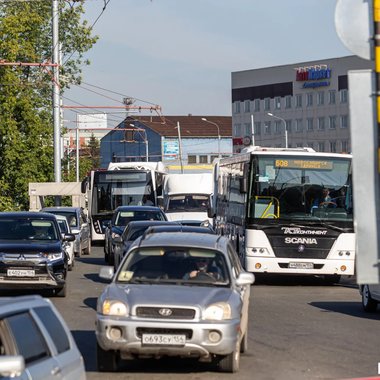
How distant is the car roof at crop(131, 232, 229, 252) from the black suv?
316 inches

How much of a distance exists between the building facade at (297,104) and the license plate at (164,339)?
93.8m

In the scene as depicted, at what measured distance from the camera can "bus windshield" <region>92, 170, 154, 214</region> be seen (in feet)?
160

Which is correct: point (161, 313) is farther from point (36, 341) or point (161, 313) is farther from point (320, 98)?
point (320, 98)

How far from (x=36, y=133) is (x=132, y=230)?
106 feet

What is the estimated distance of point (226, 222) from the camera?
32281 millimetres

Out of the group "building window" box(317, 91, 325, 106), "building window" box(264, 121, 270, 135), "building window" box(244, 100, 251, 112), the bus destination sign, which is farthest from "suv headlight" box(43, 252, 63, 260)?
"building window" box(244, 100, 251, 112)

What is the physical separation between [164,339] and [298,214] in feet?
49.8

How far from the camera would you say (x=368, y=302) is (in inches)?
823

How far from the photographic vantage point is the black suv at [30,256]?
2238 centimetres

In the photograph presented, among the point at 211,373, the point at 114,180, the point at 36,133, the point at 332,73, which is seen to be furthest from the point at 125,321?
the point at 332,73

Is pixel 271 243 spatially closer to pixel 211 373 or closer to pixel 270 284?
pixel 270 284

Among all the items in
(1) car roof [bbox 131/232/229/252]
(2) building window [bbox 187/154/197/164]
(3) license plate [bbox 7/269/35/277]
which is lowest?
(3) license plate [bbox 7/269/35/277]

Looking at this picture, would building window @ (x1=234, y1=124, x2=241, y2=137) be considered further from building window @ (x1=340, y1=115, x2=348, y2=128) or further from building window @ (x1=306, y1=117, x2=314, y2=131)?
building window @ (x1=340, y1=115, x2=348, y2=128)

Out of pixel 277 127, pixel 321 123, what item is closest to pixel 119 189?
pixel 321 123
